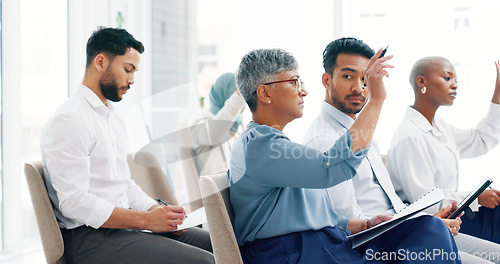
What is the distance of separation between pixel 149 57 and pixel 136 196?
2.69 metres

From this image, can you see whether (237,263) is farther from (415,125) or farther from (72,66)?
(72,66)

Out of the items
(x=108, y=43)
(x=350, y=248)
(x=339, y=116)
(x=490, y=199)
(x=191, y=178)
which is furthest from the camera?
(x=191, y=178)

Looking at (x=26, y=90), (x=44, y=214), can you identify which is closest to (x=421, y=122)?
(x=44, y=214)

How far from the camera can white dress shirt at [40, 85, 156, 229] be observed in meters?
1.62

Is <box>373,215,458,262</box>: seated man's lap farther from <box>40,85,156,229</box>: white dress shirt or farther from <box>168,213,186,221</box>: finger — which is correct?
<box>40,85,156,229</box>: white dress shirt

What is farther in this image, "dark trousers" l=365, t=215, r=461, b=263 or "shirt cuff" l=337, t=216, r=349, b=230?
"shirt cuff" l=337, t=216, r=349, b=230

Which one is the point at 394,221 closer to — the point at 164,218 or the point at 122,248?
the point at 164,218

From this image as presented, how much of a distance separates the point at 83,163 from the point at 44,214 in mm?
211

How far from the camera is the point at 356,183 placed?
1.71 m

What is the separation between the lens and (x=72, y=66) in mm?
3740

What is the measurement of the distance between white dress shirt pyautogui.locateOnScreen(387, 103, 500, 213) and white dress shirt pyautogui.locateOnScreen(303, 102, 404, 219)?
0.19 metres

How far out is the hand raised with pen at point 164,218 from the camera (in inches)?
67.1

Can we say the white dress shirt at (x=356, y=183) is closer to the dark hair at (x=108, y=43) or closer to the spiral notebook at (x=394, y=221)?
the spiral notebook at (x=394, y=221)

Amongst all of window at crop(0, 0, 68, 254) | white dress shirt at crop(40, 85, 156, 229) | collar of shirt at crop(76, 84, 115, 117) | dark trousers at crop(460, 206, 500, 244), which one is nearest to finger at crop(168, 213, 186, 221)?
white dress shirt at crop(40, 85, 156, 229)
